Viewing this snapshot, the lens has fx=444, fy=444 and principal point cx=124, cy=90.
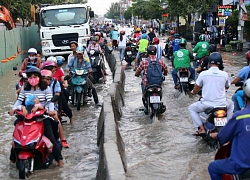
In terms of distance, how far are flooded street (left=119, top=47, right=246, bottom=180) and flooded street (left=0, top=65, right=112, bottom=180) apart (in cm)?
61

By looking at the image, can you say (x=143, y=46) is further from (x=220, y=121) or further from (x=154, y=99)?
(x=220, y=121)

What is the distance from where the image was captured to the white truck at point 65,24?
20.6 meters

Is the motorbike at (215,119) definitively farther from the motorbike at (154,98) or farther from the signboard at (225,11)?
the signboard at (225,11)

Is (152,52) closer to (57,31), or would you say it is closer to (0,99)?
(0,99)

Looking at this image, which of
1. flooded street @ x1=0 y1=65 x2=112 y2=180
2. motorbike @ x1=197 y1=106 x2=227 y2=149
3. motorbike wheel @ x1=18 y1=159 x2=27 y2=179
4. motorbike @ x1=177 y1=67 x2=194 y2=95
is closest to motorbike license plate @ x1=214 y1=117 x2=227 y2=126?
motorbike @ x1=197 y1=106 x2=227 y2=149

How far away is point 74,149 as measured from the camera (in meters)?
7.68

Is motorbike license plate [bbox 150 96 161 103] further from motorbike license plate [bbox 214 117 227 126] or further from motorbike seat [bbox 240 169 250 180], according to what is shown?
motorbike seat [bbox 240 169 250 180]

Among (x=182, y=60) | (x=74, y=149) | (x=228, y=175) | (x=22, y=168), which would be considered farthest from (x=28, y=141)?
(x=182, y=60)

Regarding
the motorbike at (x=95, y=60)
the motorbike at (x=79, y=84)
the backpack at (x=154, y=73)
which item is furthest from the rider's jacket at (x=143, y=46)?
the backpack at (x=154, y=73)

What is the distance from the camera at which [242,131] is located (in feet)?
12.3

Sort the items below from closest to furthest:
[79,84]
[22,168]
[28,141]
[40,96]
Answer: [28,141] → [22,168] → [40,96] → [79,84]

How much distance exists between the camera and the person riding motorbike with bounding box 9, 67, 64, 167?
249 inches

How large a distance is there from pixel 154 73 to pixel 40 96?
324cm

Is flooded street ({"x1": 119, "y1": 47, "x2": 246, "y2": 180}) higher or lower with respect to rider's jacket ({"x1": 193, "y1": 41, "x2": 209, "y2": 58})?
lower
